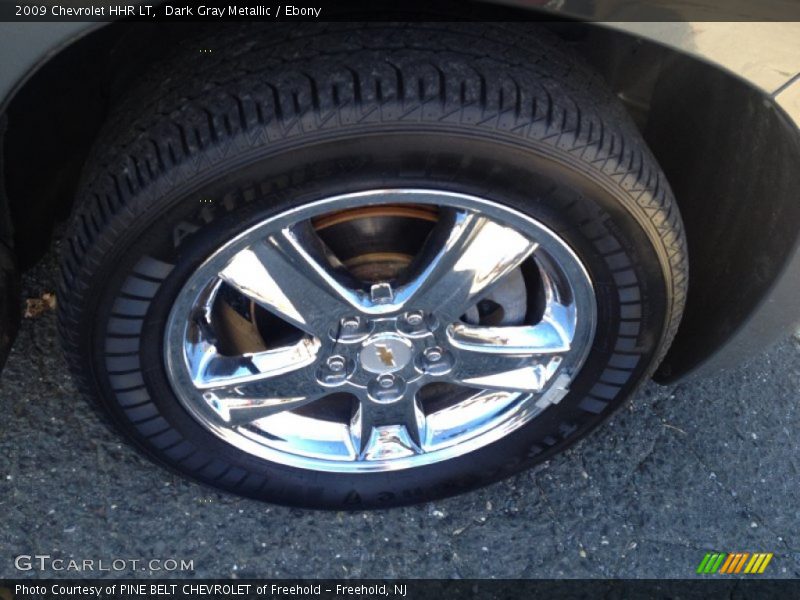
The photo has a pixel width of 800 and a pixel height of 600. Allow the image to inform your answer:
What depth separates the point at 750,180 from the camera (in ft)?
6.03

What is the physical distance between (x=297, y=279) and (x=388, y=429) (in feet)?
1.75

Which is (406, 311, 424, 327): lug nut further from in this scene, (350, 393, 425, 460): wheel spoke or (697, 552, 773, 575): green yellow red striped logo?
(697, 552, 773, 575): green yellow red striped logo

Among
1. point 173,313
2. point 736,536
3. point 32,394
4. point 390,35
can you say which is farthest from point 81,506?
point 736,536

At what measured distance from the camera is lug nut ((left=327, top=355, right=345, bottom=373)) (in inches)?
72.1

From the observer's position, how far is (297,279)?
1.68 meters

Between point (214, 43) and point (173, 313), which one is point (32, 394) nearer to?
point (173, 313)

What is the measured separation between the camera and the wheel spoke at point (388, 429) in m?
1.97

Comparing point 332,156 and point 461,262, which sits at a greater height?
point 332,156

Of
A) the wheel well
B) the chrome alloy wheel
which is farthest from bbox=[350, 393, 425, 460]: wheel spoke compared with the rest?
the wheel well

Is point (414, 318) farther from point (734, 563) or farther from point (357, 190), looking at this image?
point (734, 563)

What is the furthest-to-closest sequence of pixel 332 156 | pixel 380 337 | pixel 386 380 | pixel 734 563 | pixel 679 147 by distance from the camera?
pixel 734 563 < pixel 679 147 < pixel 386 380 < pixel 380 337 < pixel 332 156

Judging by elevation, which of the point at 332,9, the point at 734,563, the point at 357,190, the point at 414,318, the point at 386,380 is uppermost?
the point at 332,9
